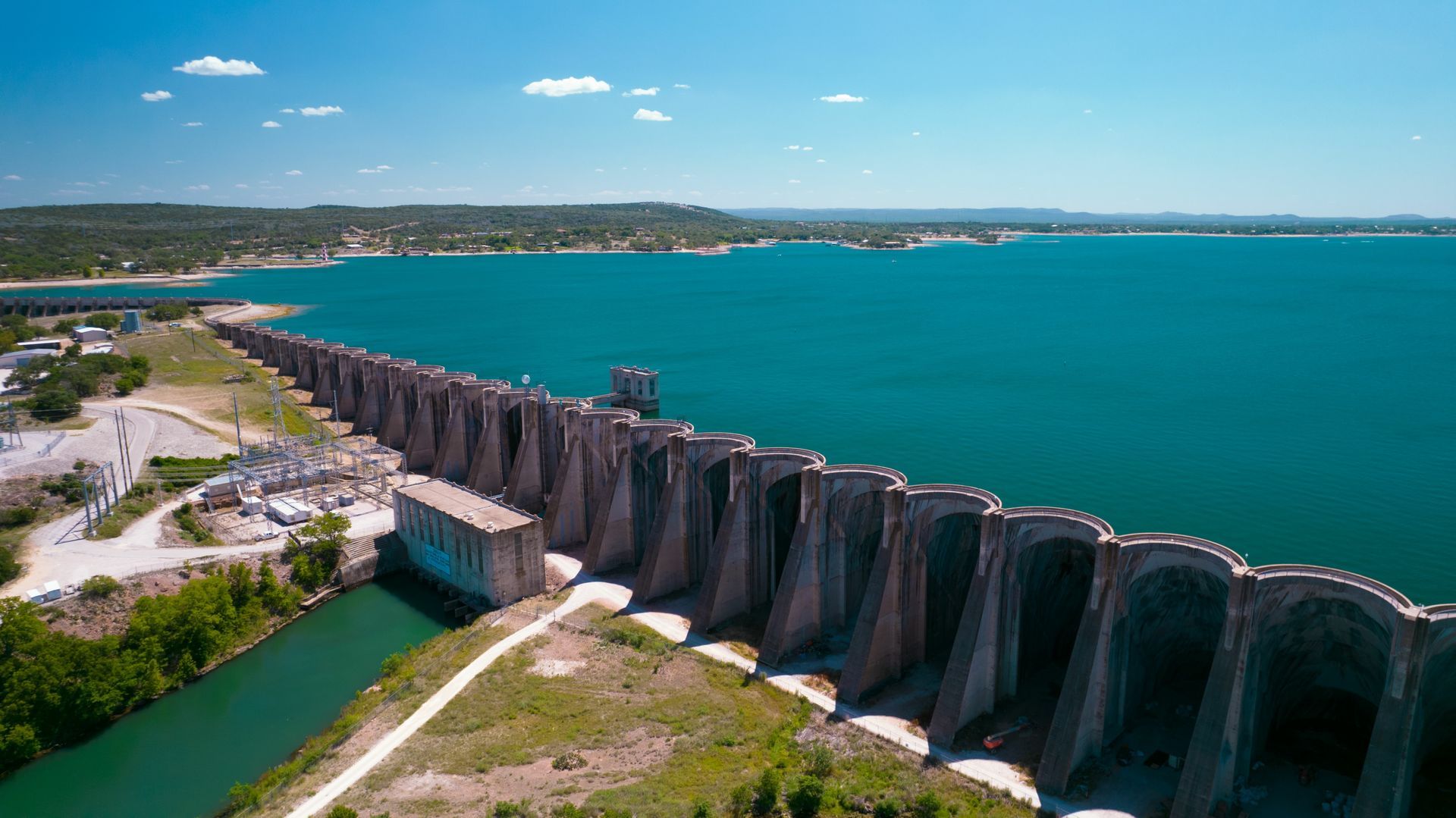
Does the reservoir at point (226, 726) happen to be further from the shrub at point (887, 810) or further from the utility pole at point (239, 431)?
the shrub at point (887, 810)

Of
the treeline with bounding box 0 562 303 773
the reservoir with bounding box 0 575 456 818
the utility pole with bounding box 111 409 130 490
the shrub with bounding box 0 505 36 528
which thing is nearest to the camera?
the reservoir with bounding box 0 575 456 818

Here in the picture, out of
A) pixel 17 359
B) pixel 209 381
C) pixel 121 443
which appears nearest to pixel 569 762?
pixel 121 443

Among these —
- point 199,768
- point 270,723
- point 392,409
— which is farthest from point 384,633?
point 392,409

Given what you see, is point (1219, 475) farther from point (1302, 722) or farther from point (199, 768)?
point (199, 768)

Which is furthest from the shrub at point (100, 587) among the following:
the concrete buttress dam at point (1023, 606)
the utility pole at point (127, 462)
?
the concrete buttress dam at point (1023, 606)

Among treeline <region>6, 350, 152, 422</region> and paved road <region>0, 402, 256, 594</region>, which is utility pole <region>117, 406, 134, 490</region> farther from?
treeline <region>6, 350, 152, 422</region>

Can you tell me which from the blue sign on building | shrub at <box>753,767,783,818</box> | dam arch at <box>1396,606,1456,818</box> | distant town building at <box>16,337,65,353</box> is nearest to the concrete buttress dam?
dam arch at <box>1396,606,1456,818</box>
